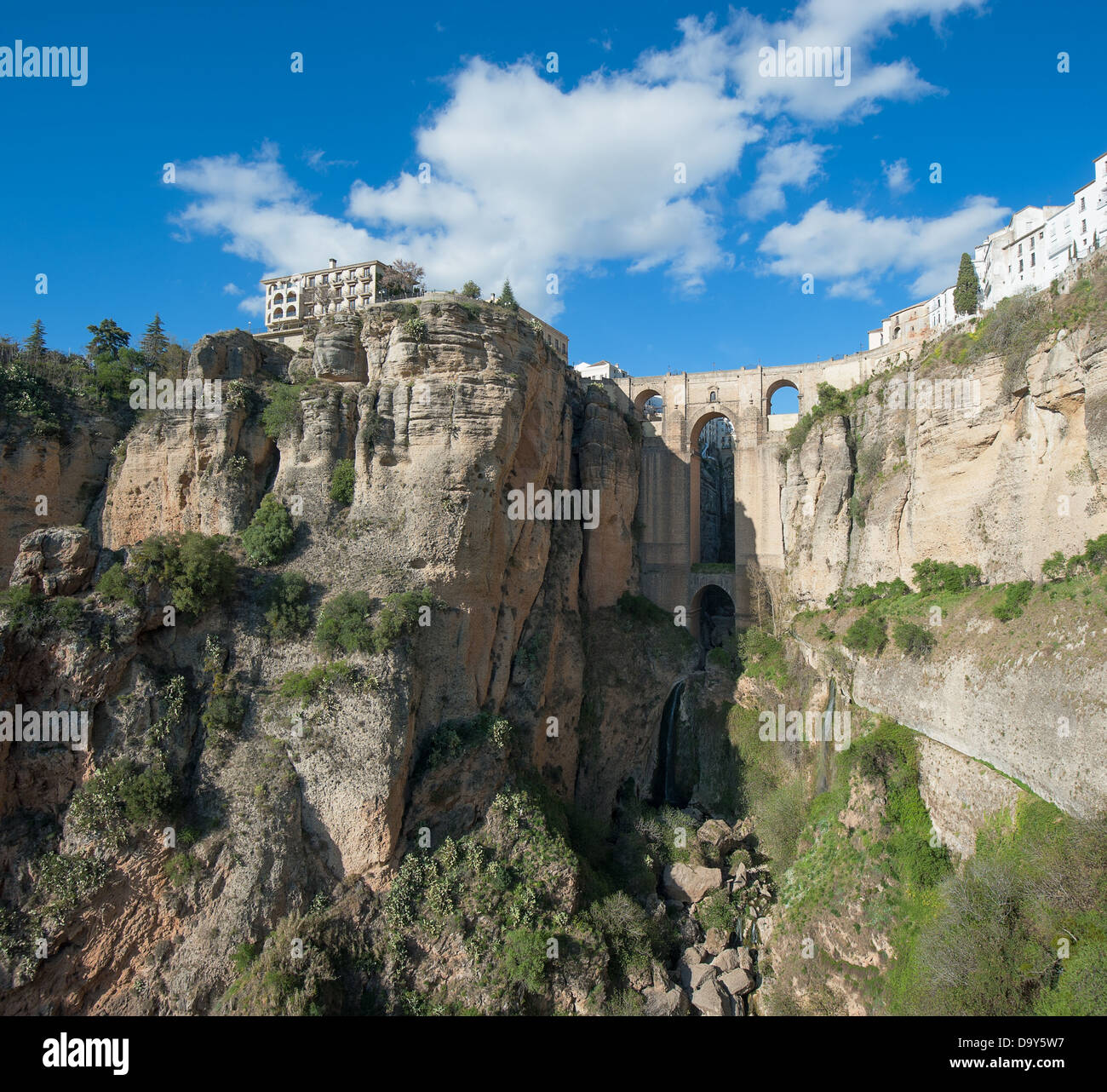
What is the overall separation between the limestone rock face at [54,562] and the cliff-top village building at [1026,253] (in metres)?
30.8

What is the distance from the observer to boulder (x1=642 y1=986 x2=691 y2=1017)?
1791 centimetres

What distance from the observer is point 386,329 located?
22.3 meters

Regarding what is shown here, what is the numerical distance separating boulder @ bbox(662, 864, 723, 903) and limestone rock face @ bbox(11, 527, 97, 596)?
62.4 feet

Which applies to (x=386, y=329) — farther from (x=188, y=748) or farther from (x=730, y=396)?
(x=730, y=396)

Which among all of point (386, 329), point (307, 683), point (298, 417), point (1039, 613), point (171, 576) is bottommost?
point (307, 683)

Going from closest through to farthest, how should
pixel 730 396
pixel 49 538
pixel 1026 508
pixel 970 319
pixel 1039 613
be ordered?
pixel 49 538
pixel 1039 613
pixel 1026 508
pixel 970 319
pixel 730 396

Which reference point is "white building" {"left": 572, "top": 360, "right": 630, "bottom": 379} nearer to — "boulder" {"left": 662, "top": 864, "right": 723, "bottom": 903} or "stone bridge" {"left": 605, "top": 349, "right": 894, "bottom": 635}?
"stone bridge" {"left": 605, "top": 349, "right": 894, "bottom": 635}

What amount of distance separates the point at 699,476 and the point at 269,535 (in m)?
23.1

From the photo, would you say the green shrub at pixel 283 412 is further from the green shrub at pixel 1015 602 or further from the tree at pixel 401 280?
the green shrub at pixel 1015 602

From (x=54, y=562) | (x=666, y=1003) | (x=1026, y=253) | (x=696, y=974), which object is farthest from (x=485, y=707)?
(x=1026, y=253)

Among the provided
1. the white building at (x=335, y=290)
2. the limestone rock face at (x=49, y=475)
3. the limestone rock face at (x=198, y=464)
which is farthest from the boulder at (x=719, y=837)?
the white building at (x=335, y=290)

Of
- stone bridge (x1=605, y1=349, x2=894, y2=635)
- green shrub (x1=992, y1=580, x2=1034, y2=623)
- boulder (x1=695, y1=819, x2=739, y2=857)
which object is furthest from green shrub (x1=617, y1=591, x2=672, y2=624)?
green shrub (x1=992, y1=580, x2=1034, y2=623)
